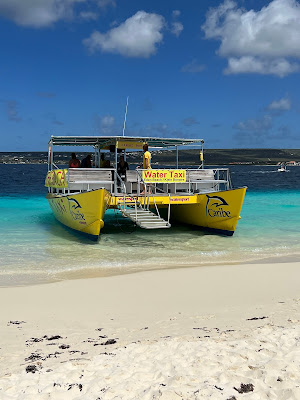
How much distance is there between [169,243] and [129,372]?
26.9 feet

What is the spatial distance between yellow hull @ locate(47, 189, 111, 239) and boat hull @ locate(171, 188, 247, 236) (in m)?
3.08

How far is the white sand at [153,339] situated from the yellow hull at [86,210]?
11.4 feet

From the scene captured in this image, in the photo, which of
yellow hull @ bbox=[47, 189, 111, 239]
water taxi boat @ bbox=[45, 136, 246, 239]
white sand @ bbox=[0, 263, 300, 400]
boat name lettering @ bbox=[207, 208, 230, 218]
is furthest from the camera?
boat name lettering @ bbox=[207, 208, 230, 218]

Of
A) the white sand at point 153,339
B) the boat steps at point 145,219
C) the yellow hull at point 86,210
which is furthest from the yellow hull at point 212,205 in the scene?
the white sand at point 153,339

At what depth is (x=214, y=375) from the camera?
3.46 metres

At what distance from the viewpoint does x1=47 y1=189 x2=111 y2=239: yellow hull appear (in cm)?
1070

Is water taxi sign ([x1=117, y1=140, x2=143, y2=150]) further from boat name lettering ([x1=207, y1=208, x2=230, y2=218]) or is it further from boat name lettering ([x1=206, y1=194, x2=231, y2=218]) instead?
boat name lettering ([x1=207, y1=208, x2=230, y2=218])

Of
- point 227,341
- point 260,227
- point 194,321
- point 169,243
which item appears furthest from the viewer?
point 260,227

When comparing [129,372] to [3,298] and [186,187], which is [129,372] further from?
[186,187]

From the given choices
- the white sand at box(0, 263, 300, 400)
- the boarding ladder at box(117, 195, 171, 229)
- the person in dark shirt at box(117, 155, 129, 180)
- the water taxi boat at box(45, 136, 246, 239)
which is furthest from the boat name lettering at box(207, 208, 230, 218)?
the white sand at box(0, 263, 300, 400)

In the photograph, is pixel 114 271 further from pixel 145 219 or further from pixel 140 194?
pixel 140 194

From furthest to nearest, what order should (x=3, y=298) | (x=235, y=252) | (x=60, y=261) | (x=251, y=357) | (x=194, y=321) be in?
(x=235, y=252), (x=60, y=261), (x=3, y=298), (x=194, y=321), (x=251, y=357)

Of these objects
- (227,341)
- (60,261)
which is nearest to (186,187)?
(60,261)

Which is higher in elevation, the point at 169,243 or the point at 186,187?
the point at 186,187
